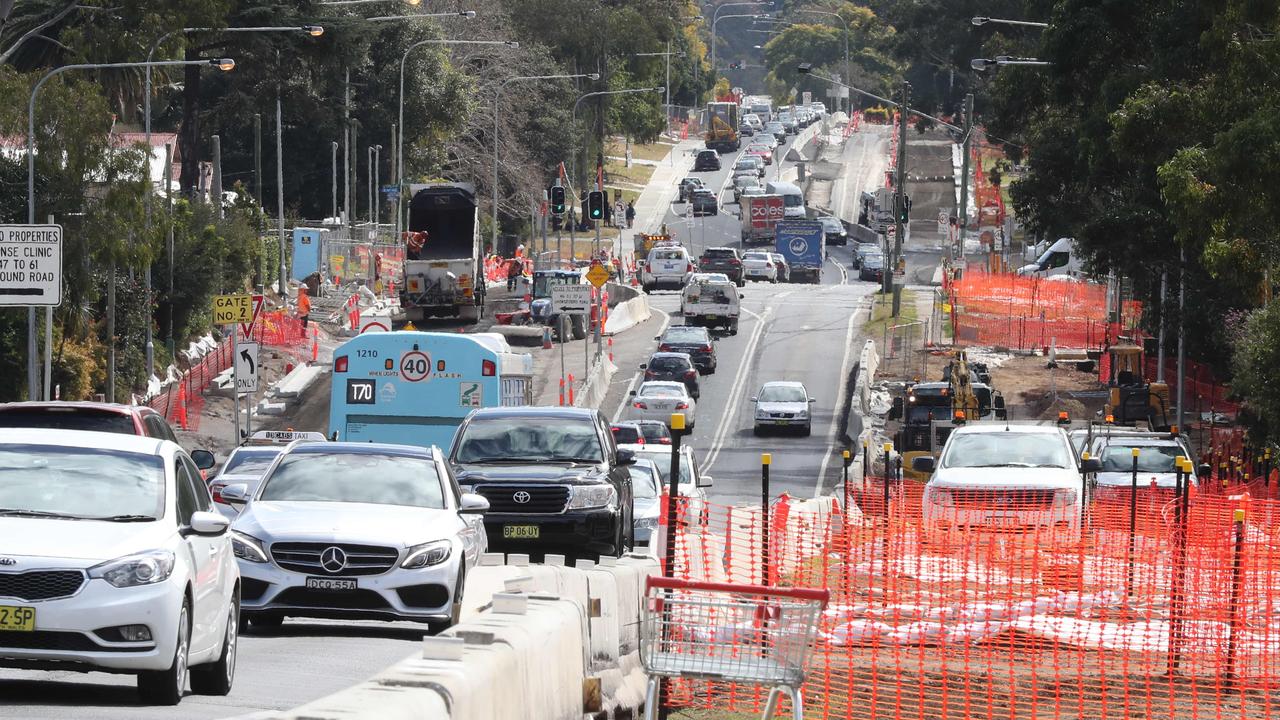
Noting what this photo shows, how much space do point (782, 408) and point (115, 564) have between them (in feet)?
143

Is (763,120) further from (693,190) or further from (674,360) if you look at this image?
(674,360)

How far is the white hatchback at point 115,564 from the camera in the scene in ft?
35.8

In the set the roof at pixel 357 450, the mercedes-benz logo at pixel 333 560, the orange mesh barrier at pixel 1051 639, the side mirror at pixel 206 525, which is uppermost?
the side mirror at pixel 206 525

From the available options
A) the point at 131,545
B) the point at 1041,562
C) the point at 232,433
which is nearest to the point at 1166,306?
the point at 232,433

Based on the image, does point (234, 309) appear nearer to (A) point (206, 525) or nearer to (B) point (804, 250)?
(A) point (206, 525)

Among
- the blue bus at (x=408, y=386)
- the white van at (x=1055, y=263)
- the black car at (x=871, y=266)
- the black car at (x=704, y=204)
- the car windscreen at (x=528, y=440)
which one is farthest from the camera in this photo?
the black car at (x=704, y=204)

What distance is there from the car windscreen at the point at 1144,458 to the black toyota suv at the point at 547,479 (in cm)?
908

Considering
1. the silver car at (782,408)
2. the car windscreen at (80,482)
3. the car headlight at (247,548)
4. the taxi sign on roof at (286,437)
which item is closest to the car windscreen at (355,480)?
the car headlight at (247,548)

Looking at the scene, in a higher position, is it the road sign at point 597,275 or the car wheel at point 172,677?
the road sign at point 597,275

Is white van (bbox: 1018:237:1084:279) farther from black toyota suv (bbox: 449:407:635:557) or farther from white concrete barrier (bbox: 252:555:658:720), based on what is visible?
white concrete barrier (bbox: 252:555:658:720)

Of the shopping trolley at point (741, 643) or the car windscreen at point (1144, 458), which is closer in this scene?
the shopping trolley at point (741, 643)

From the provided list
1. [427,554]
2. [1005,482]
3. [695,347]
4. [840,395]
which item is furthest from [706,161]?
[427,554]

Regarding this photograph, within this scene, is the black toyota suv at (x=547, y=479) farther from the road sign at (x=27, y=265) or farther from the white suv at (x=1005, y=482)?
the road sign at (x=27, y=265)

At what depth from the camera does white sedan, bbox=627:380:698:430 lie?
171 feet
